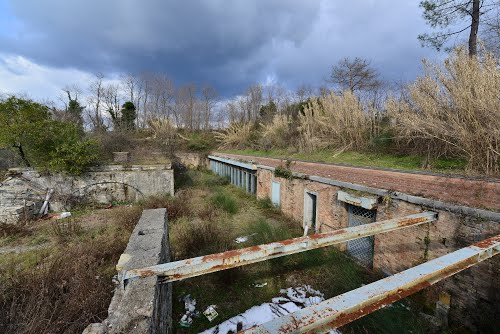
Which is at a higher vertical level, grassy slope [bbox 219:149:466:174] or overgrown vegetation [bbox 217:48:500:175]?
overgrown vegetation [bbox 217:48:500:175]

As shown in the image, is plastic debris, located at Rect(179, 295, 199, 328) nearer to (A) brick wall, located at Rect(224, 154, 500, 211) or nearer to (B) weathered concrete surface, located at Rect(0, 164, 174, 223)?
(A) brick wall, located at Rect(224, 154, 500, 211)

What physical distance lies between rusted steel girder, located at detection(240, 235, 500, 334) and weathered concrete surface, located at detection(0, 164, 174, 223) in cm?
1201

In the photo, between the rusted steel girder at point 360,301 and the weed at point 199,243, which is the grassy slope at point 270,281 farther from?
the rusted steel girder at point 360,301

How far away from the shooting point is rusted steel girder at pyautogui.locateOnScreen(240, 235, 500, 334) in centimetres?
125

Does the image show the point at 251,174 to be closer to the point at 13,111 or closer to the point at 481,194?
the point at 481,194

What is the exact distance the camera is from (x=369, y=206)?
4957 millimetres

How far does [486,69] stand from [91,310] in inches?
323

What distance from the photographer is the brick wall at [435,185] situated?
3.65 m

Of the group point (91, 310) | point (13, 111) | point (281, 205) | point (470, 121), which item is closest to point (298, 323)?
point (91, 310)

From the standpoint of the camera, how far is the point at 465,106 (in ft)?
15.6

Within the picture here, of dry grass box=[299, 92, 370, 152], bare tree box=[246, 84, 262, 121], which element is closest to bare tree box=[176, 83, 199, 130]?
bare tree box=[246, 84, 262, 121]

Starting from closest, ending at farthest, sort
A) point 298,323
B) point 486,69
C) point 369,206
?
point 298,323, point 486,69, point 369,206

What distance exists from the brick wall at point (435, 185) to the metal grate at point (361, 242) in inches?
27.3

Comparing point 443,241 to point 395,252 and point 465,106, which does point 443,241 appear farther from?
point 465,106
